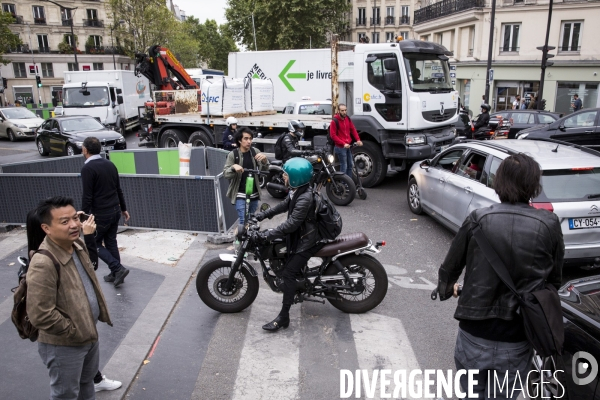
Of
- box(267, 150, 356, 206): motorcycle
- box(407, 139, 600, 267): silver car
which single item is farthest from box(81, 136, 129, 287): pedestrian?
box(407, 139, 600, 267): silver car

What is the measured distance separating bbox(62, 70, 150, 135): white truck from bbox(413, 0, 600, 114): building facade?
18178 mm

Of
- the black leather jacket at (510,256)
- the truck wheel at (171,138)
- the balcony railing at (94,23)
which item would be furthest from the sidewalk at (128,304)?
the balcony railing at (94,23)

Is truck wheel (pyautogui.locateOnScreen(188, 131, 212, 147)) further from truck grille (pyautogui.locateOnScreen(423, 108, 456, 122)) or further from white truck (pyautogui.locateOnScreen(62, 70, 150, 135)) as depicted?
white truck (pyautogui.locateOnScreen(62, 70, 150, 135))

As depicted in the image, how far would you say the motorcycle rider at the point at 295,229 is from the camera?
4.59 metres

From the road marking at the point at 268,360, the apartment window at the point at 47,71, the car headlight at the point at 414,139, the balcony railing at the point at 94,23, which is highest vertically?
the balcony railing at the point at 94,23

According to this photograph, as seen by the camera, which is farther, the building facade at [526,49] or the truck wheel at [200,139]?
the building facade at [526,49]

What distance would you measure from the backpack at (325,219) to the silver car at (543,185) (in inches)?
63.8

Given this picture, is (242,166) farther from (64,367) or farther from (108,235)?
(64,367)

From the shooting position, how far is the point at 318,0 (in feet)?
138

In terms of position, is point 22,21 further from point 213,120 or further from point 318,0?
point 213,120

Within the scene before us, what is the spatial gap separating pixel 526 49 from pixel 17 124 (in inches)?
1168

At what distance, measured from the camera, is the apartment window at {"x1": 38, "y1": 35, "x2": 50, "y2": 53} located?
187ft

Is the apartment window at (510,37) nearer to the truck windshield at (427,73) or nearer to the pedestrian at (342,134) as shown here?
the truck windshield at (427,73)

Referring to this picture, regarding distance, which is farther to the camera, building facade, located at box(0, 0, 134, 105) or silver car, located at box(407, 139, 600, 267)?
building facade, located at box(0, 0, 134, 105)
